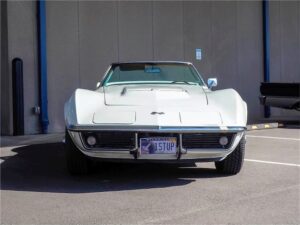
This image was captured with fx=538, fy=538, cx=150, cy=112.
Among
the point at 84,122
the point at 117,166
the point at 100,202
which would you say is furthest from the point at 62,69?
the point at 100,202

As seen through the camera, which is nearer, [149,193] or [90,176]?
[149,193]

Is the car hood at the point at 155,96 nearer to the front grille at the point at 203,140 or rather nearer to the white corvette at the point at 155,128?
the white corvette at the point at 155,128

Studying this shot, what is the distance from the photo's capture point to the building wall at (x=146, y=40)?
11062 mm

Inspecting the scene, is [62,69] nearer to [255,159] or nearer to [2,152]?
[2,152]

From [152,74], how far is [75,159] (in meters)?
Result: 1.99

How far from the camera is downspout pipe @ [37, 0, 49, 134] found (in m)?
11.0

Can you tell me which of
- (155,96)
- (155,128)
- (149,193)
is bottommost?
(149,193)

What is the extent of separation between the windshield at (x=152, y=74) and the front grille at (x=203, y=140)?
173cm

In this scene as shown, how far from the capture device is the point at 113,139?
18.5ft

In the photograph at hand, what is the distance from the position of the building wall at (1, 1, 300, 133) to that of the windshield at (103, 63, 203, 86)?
4.02 metres

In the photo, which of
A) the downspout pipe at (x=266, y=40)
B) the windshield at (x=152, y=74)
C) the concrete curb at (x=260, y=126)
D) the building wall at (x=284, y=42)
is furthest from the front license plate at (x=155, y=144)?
the building wall at (x=284, y=42)

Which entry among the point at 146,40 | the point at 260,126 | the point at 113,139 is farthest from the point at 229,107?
the point at 146,40

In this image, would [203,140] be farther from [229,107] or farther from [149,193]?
[149,193]

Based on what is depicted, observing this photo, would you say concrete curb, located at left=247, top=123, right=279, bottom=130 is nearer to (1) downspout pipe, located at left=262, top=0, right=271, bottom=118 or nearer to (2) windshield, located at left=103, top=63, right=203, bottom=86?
(1) downspout pipe, located at left=262, top=0, right=271, bottom=118
